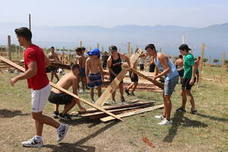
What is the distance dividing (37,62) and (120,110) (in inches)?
140

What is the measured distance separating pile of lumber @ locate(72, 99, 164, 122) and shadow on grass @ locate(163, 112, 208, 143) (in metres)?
0.87

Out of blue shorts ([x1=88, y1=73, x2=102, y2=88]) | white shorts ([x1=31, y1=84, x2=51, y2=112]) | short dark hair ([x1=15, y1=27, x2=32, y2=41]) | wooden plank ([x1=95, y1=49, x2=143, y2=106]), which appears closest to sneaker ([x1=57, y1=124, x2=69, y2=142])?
white shorts ([x1=31, y1=84, x2=51, y2=112])

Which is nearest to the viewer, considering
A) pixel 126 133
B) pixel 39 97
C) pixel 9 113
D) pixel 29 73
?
pixel 29 73

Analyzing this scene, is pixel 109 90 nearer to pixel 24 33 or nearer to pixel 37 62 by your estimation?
pixel 37 62

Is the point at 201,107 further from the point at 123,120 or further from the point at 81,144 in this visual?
the point at 81,144

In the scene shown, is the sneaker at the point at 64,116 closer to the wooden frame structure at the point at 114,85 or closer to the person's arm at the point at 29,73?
the wooden frame structure at the point at 114,85

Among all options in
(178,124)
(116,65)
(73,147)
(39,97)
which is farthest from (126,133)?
(116,65)

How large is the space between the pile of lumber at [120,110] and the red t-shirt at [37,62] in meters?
2.27

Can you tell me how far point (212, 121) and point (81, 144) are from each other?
3.86m

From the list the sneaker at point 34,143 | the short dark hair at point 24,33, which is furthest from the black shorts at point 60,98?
the short dark hair at point 24,33

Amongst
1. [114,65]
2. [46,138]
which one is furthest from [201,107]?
[46,138]

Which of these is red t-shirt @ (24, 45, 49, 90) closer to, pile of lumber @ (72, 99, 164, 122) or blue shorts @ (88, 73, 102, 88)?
pile of lumber @ (72, 99, 164, 122)

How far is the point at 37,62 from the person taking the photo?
14.4ft

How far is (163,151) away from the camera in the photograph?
519cm
